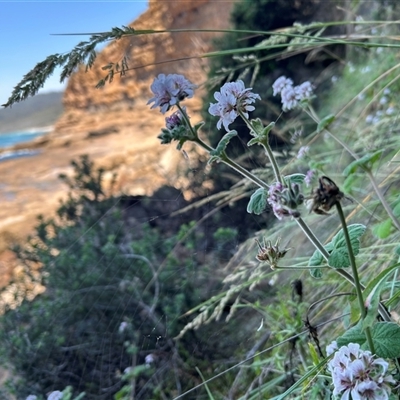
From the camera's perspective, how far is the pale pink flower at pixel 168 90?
277 millimetres

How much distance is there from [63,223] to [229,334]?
1.10m

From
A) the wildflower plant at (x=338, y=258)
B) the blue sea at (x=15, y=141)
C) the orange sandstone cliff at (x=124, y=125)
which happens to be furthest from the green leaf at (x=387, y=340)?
the blue sea at (x=15, y=141)

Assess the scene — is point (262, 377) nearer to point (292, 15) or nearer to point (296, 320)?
point (296, 320)

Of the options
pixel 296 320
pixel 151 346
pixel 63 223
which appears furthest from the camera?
pixel 63 223

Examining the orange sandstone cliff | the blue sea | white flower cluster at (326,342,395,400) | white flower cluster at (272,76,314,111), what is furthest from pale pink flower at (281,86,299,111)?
the blue sea

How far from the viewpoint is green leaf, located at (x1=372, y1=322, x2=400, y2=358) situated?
0.22 meters

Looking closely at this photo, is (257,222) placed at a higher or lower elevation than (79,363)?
higher

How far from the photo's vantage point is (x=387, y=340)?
9.1 inches

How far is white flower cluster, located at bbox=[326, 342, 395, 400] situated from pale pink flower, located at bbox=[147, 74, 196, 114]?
0.18 meters

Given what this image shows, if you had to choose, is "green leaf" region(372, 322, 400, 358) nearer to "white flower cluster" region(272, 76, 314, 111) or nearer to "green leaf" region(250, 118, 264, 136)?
"green leaf" region(250, 118, 264, 136)

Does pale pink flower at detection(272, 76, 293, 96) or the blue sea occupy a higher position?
the blue sea

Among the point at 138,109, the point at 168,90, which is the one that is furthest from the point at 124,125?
the point at 168,90

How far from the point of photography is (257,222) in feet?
2.34

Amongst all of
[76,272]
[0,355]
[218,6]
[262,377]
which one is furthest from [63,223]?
[218,6]
